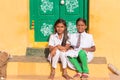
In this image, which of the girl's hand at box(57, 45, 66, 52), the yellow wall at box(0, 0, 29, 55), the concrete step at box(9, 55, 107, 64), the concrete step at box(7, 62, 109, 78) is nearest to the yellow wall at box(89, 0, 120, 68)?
the concrete step at box(9, 55, 107, 64)

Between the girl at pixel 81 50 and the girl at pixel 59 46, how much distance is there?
14 centimetres

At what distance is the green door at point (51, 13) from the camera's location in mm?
9258

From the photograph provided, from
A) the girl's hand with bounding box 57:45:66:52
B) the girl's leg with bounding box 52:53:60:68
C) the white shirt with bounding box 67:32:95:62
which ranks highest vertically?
the white shirt with bounding box 67:32:95:62

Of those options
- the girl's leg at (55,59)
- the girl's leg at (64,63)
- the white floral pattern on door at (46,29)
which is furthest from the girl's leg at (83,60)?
the white floral pattern on door at (46,29)

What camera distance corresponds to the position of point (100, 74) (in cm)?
826

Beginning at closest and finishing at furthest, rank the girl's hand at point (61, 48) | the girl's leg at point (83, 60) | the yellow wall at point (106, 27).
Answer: the girl's leg at point (83, 60) → the girl's hand at point (61, 48) → the yellow wall at point (106, 27)

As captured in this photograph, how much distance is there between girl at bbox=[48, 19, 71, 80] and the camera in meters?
8.04

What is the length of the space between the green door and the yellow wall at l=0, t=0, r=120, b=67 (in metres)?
0.25

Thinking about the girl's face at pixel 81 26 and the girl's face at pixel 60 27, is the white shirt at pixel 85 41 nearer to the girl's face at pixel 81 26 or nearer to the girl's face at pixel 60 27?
the girl's face at pixel 81 26

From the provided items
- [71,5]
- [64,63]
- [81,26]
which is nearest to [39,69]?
[64,63]

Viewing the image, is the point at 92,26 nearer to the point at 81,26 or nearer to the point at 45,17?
the point at 81,26

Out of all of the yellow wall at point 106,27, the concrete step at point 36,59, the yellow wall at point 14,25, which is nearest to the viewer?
the concrete step at point 36,59

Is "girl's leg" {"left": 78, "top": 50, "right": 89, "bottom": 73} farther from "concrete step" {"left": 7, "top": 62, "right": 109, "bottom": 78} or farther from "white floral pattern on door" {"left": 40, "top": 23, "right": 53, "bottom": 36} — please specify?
"white floral pattern on door" {"left": 40, "top": 23, "right": 53, "bottom": 36}

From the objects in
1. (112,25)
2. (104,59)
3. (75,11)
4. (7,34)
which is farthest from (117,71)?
(7,34)
